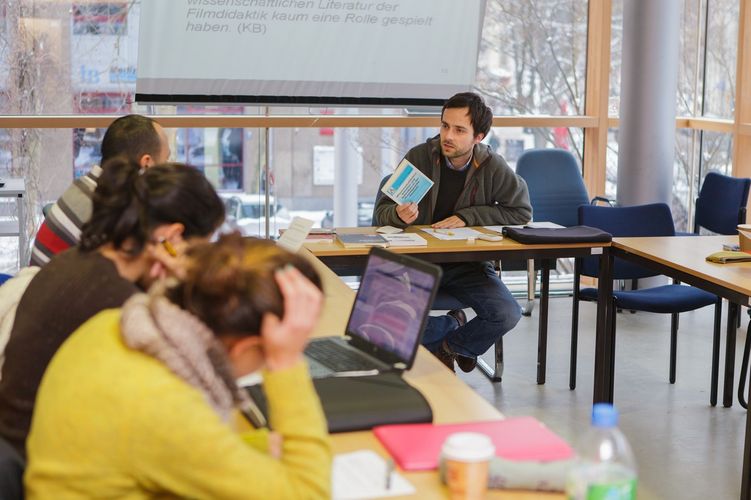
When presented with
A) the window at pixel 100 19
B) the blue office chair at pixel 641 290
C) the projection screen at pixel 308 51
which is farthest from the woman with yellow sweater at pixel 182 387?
the window at pixel 100 19

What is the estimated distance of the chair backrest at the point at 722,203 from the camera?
5.61m

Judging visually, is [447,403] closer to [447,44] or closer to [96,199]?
[96,199]

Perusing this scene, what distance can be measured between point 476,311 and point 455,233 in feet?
1.20

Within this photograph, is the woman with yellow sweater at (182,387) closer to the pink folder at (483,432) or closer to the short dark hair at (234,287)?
the short dark hair at (234,287)

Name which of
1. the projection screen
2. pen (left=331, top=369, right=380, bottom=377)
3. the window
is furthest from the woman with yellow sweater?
the window

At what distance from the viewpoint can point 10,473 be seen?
1.72 metres

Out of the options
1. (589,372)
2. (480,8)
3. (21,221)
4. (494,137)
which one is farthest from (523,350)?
(21,221)

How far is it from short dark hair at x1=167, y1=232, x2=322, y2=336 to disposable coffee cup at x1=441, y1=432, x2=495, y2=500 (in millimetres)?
432

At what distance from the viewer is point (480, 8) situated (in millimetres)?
6305

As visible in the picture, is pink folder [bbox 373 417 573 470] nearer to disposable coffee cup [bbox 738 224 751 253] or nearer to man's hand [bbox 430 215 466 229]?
disposable coffee cup [bbox 738 224 751 253]

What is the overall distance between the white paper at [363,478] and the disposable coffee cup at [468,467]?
0.34 feet

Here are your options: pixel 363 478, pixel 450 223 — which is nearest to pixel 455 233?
pixel 450 223

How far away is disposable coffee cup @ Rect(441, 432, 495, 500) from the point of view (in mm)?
1657

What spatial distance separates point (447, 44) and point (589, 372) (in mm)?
2398
